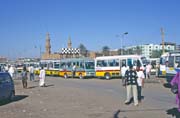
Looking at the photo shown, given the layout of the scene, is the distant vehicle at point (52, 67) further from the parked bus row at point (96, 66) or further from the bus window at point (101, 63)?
the bus window at point (101, 63)

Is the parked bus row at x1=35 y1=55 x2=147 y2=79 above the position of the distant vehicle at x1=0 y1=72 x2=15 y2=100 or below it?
above

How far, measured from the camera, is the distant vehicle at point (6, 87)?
17.8 meters

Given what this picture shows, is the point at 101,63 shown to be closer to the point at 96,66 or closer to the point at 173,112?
the point at 96,66

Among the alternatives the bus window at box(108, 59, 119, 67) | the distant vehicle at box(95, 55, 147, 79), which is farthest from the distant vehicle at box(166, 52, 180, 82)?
the bus window at box(108, 59, 119, 67)

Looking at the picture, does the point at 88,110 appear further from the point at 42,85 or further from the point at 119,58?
the point at 119,58

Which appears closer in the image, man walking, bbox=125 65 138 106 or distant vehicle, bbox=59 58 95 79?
man walking, bbox=125 65 138 106

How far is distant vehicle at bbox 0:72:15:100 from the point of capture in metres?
17.8

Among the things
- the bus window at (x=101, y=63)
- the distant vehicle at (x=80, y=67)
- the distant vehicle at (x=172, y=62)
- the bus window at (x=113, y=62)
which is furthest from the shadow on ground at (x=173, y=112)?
the distant vehicle at (x=80, y=67)

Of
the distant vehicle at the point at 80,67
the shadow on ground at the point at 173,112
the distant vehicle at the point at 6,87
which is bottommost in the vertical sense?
the shadow on ground at the point at 173,112

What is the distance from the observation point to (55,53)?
364 ft

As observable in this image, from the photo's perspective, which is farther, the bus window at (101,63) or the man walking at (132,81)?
the bus window at (101,63)

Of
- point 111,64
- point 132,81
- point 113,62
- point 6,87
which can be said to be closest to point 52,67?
point 111,64

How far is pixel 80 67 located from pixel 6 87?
24.9 metres

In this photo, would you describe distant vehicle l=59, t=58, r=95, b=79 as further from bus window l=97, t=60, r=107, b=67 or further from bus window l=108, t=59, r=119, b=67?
bus window l=108, t=59, r=119, b=67
